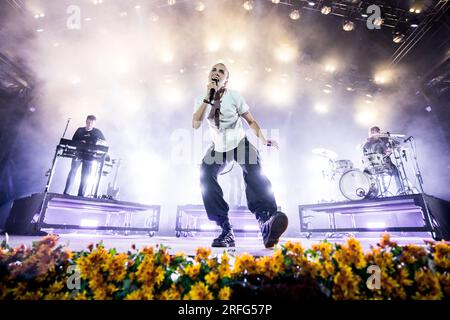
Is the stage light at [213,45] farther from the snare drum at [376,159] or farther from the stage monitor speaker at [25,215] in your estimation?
the stage monitor speaker at [25,215]

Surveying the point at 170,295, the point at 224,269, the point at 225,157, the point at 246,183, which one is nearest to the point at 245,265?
the point at 224,269

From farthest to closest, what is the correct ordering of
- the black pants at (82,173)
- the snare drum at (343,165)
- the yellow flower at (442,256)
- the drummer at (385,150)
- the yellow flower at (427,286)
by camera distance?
the snare drum at (343,165), the drummer at (385,150), the black pants at (82,173), the yellow flower at (442,256), the yellow flower at (427,286)

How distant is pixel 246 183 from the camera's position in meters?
2.22

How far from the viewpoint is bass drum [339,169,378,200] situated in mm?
5002

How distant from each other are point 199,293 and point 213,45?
856cm

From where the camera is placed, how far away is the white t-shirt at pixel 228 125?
226cm

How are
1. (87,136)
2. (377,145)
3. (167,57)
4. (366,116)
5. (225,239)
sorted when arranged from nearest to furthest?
1. (225,239)
2. (87,136)
3. (377,145)
4. (167,57)
5. (366,116)

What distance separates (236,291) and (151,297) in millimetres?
395

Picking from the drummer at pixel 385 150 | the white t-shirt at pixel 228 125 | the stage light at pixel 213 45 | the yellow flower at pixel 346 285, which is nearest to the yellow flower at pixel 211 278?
the yellow flower at pixel 346 285

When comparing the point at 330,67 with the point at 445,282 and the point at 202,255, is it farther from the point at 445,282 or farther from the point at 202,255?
the point at 202,255

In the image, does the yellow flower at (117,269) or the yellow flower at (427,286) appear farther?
the yellow flower at (117,269)

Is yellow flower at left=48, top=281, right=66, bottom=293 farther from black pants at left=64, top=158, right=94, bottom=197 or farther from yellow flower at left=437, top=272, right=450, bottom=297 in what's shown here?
black pants at left=64, top=158, right=94, bottom=197

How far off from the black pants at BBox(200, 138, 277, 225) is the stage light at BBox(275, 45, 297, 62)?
23.2ft

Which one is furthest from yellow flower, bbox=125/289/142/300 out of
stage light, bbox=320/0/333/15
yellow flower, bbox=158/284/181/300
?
stage light, bbox=320/0/333/15
